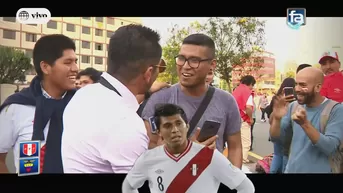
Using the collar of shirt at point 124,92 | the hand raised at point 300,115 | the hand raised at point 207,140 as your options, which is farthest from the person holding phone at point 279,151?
the collar of shirt at point 124,92

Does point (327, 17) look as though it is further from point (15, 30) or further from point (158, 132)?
point (15, 30)

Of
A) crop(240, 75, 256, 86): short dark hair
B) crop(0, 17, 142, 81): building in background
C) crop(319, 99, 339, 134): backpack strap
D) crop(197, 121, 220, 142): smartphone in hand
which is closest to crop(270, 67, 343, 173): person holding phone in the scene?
crop(319, 99, 339, 134): backpack strap

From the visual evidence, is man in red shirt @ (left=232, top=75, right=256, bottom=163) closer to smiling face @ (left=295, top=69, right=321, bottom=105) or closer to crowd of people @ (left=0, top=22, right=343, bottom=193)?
crowd of people @ (left=0, top=22, right=343, bottom=193)

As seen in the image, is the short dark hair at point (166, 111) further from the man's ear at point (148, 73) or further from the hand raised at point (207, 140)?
the man's ear at point (148, 73)

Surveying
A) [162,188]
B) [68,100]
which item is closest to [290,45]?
[162,188]

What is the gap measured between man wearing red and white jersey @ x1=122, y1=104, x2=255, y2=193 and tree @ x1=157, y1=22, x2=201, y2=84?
367 millimetres

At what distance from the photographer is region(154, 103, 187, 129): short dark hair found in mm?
3807

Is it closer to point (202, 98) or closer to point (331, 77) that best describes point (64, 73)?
point (202, 98)

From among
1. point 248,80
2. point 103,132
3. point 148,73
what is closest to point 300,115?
point 248,80

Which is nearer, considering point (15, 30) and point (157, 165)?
point (157, 165)

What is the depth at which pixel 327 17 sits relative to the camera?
4.08 metres

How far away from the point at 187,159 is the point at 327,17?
1.87 meters

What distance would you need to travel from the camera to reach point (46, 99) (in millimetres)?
4035

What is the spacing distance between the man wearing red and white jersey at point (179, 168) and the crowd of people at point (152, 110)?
2 cm
